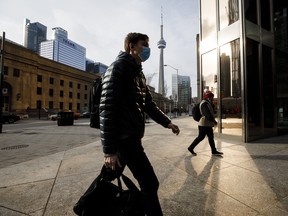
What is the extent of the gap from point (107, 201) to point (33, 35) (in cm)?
22894

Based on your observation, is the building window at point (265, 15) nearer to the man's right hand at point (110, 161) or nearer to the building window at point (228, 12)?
the building window at point (228, 12)

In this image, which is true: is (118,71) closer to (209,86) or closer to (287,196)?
(287,196)

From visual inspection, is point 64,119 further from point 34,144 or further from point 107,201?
point 107,201

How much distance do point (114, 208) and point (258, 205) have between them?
2.09 metres

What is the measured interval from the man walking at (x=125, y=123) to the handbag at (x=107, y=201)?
0.49 feet

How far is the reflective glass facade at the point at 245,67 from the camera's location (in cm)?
793

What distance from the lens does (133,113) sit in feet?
6.14

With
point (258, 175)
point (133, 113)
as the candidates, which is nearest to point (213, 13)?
point (258, 175)

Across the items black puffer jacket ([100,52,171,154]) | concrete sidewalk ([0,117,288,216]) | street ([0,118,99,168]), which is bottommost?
street ([0,118,99,168])

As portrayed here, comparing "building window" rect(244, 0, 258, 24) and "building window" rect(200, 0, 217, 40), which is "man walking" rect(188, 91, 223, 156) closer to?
"building window" rect(244, 0, 258, 24)

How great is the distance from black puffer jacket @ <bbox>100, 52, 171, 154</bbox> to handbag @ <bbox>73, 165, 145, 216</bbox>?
32 centimetres

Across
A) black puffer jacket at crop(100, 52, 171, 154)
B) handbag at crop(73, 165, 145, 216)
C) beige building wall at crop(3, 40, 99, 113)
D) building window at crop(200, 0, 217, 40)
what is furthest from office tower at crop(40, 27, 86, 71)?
handbag at crop(73, 165, 145, 216)

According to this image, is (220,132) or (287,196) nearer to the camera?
(287,196)

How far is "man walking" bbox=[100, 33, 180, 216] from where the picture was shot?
1693 mm
